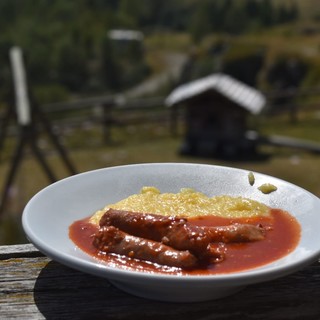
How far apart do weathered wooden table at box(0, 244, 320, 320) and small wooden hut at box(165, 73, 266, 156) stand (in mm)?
10773

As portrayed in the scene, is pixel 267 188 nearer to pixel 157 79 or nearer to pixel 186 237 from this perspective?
pixel 186 237

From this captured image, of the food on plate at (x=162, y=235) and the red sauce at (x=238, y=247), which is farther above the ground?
the food on plate at (x=162, y=235)

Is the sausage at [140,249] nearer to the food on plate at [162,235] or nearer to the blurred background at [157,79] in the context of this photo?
the food on plate at [162,235]

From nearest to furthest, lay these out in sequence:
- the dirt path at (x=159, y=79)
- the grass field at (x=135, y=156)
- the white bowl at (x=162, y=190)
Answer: the white bowl at (x=162, y=190), the grass field at (x=135, y=156), the dirt path at (x=159, y=79)

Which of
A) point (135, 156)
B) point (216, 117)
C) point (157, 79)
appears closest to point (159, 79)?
point (157, 79)

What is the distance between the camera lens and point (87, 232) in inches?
69.5

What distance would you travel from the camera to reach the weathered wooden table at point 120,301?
1.58 meters

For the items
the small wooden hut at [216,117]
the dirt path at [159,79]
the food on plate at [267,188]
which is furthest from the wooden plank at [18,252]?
the dirt path at [159,79]

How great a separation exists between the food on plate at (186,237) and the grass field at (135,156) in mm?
5490

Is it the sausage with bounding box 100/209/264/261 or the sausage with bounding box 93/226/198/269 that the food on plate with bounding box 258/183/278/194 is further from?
the sausage with bounding box 93/226/198/269

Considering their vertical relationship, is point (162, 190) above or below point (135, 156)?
above

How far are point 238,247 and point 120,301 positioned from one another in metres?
0.29

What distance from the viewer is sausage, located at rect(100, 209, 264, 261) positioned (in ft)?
5.08

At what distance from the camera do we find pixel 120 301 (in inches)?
63.6
